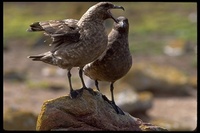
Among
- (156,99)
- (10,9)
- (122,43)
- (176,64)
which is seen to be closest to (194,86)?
(156,99)

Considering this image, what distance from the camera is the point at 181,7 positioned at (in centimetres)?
4522

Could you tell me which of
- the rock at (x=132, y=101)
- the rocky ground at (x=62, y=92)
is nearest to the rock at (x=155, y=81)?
the rocky ground at (x=62, y=92)

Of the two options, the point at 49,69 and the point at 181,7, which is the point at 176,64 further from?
the point at 181,7

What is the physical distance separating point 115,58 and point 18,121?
17.4ft

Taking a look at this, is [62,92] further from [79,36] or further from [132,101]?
[79,36]

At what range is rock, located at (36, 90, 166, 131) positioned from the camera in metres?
8.30

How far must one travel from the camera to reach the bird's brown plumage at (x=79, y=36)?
8.23 meters

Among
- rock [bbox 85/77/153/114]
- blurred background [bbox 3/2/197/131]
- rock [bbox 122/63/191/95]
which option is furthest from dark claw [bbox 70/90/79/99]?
rock [bbox 122/63/191/95]

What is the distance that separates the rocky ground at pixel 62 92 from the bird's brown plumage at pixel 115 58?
5057mm

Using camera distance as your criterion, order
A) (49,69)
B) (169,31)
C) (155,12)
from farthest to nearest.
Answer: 1. (155,12)
2. (169,31)
3. (49,69)

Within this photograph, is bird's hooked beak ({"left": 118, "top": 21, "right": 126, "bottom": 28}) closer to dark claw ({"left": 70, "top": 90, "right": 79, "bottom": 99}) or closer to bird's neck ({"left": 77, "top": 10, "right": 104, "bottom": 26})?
bird's neck ({"left": 77, "top": 10, "right": 104, "bottom": 26})

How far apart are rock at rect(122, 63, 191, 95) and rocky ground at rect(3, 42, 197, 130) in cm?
12

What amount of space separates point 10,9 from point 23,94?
A: 26955 mm

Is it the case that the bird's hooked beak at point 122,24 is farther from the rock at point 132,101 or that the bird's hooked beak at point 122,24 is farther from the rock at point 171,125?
the rock at point 132,101
